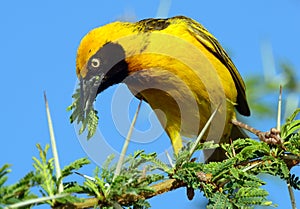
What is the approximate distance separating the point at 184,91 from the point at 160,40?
0.55 m

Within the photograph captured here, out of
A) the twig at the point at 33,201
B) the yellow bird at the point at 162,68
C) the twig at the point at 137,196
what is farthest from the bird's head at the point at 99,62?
the twig at the point at 33,201

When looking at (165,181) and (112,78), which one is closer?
(165,181)

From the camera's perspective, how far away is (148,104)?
574 cm

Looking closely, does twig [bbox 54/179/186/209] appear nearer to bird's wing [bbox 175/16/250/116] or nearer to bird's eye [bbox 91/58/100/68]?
bird's eye [bbox 91/58/100/68]

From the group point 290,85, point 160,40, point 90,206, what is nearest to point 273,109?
point 290,85

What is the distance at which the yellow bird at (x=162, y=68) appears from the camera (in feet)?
16.9

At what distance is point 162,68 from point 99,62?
609 mm

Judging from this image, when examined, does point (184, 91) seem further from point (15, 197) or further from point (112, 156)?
point (15, 197)

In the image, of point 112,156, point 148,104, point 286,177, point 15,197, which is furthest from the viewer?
point 148,104

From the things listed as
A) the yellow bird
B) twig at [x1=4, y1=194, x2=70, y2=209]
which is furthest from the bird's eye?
twig at [x1=4, y1=194, x2=70, y2=209]

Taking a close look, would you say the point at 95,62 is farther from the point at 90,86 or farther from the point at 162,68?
the point at 162,68

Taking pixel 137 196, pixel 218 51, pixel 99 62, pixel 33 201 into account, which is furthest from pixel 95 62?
pixel 33 201

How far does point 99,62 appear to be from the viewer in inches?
202

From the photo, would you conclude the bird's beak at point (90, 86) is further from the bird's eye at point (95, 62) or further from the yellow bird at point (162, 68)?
the bird's eye at point (95, 62)
